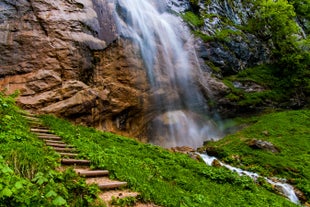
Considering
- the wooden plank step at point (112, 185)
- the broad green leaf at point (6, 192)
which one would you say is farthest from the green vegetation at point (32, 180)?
the wooden plank step at point (112, 185)

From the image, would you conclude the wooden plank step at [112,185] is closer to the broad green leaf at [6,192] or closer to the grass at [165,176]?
the grass at [165,176]

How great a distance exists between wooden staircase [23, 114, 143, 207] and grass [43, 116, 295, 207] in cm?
22

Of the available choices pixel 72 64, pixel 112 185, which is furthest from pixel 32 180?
pixel 72 64

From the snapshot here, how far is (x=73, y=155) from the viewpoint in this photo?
8.36 m

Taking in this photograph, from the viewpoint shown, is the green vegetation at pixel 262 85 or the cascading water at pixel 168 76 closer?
the cascading water at pixel 168 76

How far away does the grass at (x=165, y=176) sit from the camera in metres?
7.24

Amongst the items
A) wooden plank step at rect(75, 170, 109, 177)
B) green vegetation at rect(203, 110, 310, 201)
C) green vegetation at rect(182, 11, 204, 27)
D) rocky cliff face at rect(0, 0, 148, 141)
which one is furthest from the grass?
green vegetation at rect(182, 11, 204, 27)

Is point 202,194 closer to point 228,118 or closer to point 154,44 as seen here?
point 154,44

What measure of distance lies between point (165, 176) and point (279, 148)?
9.79m

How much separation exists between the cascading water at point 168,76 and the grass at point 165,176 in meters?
6.60

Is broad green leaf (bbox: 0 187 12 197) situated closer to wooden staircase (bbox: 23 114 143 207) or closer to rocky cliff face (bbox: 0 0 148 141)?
wooden staircase (bbox: 23 114 143 207)

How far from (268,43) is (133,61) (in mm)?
17593

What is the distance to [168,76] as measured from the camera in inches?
813

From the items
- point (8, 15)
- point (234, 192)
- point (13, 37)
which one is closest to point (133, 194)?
point (234, 192)
